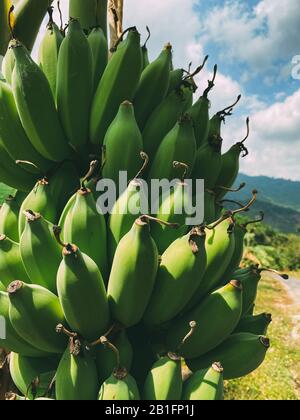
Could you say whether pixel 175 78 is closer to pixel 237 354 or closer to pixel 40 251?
pixel 40 251

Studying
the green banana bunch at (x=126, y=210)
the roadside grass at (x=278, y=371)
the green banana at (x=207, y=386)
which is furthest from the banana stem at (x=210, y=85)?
the roadside grass at (x=278, y=371)

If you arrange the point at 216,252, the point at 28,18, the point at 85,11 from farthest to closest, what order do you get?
the point at 28,18 → the point at 85,11 → the point at 216,252

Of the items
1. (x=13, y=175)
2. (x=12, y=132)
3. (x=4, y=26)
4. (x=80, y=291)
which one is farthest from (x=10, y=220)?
(x=4, y=26)

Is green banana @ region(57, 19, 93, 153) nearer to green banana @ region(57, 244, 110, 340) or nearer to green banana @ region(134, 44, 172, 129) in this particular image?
green banana @ region(134, 44, 172, 129)

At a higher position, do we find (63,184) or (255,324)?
(63,184)

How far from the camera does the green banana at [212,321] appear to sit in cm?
124

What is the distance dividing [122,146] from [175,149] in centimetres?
16

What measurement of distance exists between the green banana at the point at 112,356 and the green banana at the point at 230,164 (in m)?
0.66

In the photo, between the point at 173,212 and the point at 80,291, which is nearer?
the point at 80,291

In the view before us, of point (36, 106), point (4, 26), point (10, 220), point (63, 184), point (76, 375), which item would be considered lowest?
point (76, 375)

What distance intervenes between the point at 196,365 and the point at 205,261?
352 mm

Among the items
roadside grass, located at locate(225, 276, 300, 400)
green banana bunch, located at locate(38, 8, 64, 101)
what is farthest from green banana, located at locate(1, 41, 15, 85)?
roadside grass, located at locate(225, 276, 300, 400)

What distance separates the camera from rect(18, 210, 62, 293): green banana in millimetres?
1193

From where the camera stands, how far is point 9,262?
1281mm
